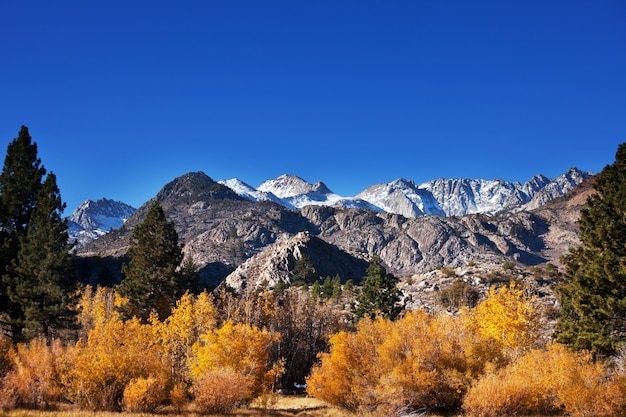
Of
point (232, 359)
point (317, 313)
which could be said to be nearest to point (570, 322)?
point (232, 359)

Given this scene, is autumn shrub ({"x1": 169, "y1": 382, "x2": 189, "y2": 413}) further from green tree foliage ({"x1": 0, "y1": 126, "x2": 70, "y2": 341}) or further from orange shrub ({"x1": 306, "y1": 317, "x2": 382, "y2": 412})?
green tree foliage ({"x1": 0, "y1": 126, "x2": 70, "y2": 341})

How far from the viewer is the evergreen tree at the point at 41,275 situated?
134 feet

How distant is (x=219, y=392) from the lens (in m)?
32.5

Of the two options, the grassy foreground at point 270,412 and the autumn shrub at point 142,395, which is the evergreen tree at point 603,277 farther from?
the autumn shrub at point 142,395

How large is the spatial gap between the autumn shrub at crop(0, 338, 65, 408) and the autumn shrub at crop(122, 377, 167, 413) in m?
5.56

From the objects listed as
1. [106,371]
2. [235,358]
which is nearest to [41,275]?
[106,371]

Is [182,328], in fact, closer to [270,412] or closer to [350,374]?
[270,412]

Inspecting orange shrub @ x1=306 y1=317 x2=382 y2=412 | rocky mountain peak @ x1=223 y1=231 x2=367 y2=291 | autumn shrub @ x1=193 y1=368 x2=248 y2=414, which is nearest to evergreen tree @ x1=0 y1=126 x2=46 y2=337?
autumn shrub @ x1=193 y1=368 x2=248 y2=414

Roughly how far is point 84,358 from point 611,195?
4159 centimetres

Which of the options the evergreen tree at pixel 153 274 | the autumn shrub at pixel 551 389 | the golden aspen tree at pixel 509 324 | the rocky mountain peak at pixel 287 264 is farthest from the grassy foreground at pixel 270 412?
the rocky mountain peak at pixel 287 264

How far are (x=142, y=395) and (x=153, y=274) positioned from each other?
22.4 meters

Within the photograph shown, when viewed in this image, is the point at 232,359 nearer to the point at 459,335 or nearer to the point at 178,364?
the point at 178,364

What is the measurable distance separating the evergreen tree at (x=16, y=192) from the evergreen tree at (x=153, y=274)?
12206mm

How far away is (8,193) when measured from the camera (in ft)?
150
